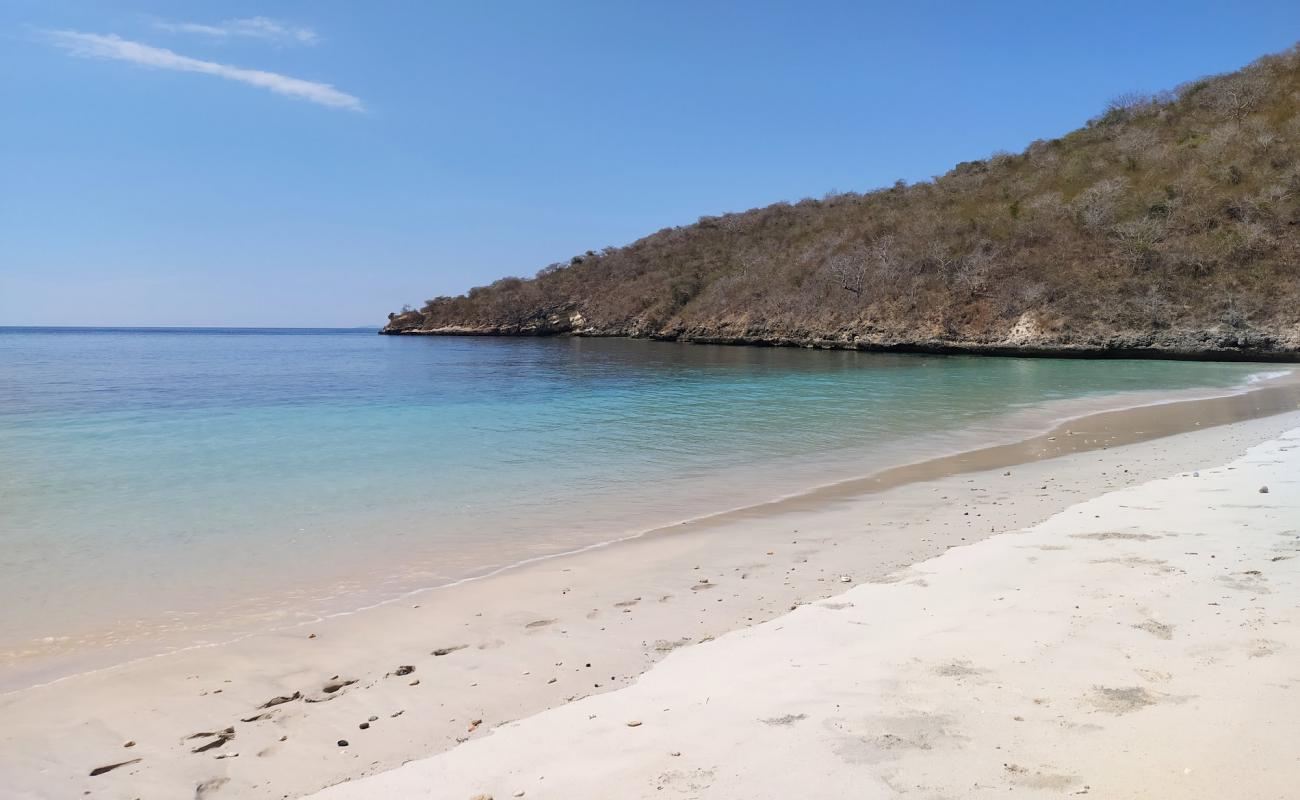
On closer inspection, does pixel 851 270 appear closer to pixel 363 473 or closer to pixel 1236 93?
pixel 1236 93

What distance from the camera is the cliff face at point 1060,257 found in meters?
35.9

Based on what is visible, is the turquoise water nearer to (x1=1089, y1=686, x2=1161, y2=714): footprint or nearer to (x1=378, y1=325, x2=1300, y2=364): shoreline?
(x1=1089, y1=686, x2=1161, y2=714): footprint

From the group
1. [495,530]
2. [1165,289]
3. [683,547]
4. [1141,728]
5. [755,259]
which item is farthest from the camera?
[755,259]

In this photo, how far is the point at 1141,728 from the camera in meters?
2.75

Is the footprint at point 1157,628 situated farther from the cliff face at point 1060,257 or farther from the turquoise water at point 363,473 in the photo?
the cliff face at point 1060,257

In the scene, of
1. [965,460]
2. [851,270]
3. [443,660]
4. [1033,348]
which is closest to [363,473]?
[443,660]

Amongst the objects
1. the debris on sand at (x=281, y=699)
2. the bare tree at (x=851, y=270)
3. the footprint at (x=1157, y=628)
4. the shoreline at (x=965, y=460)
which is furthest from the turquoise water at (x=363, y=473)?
the bare tree at (x=851, y=270)

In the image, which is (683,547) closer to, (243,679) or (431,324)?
(243,679)

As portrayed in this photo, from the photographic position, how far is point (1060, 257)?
42.7 m

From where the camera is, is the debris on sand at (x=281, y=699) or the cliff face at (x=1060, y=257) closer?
the debris on sand at (x=281, y=699)

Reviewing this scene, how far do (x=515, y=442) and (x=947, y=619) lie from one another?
383 inches

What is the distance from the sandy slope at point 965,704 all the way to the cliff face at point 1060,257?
125ft

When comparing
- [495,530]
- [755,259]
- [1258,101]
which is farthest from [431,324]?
→ [495,530]

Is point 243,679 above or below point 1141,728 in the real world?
below
